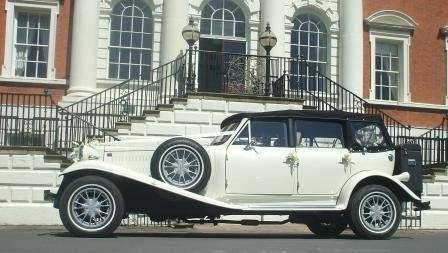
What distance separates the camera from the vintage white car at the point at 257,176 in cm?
959

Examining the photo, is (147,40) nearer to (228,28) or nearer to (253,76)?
(228,28)

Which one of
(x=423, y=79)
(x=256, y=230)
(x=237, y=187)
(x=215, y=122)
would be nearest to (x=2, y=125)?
(x=215, y=122)

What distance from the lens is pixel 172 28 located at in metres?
20.3

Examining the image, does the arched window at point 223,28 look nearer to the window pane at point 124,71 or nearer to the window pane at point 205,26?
the window pane at point 205,26

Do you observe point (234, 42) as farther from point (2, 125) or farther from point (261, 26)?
point (2, 125)

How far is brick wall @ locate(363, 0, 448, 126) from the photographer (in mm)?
23219

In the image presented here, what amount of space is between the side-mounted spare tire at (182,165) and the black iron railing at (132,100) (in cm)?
679

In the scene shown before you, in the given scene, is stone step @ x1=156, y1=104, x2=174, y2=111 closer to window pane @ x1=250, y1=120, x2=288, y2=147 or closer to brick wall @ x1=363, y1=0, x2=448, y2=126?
window pane @ x1=250, y1=120, x2=288, y2=147

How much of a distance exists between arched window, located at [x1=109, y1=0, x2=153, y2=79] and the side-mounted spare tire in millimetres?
11223

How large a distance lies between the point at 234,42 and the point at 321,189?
12196 millimetres

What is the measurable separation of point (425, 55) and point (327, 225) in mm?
13984

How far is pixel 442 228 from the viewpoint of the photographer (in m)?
15.9

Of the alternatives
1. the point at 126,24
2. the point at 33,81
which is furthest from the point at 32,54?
the point at 126,24

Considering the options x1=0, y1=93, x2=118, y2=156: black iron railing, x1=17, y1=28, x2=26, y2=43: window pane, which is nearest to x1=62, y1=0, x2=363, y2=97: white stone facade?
x1=17, y1=28, x2=26, y2=43: window pane
